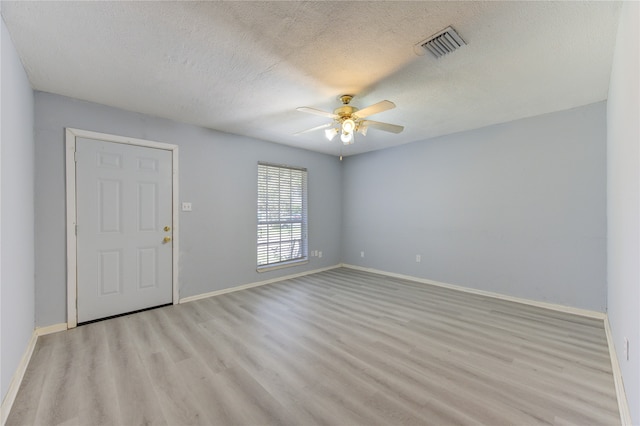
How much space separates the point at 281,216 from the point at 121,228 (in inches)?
94.2

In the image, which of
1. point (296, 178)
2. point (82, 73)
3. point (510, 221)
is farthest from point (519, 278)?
point (82, 73)

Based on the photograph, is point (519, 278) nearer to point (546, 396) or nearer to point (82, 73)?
point (546, 396)

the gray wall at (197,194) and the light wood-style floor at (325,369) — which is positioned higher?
the gray wall at (197,194)

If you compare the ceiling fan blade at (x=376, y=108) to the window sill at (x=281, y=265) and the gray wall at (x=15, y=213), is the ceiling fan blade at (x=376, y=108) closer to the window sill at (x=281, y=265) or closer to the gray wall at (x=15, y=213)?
the gray wall at (x=15, y=213)

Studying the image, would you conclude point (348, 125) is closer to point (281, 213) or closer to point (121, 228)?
point (281, 213)

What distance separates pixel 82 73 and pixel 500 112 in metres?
4.45

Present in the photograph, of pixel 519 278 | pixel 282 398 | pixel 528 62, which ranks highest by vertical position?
pixel 528 62

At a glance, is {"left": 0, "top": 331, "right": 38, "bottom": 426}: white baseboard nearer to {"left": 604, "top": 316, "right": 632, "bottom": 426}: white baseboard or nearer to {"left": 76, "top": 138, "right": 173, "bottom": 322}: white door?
{"left": 76, "top": 138, "right": 173, "bottom": 322}: white door

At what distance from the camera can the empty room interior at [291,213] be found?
1.67 m

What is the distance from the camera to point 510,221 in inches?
146

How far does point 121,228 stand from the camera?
318 centimetres

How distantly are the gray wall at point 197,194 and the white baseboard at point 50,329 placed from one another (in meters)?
0.04

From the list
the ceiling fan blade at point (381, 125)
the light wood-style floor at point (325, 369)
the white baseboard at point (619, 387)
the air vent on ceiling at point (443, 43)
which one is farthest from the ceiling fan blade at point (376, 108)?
the white baseboard at point (619, 387)

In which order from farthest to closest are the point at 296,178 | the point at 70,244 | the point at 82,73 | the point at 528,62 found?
the point at 296,178
the point at 70,244
the point at 82,73
the point at 528,62
